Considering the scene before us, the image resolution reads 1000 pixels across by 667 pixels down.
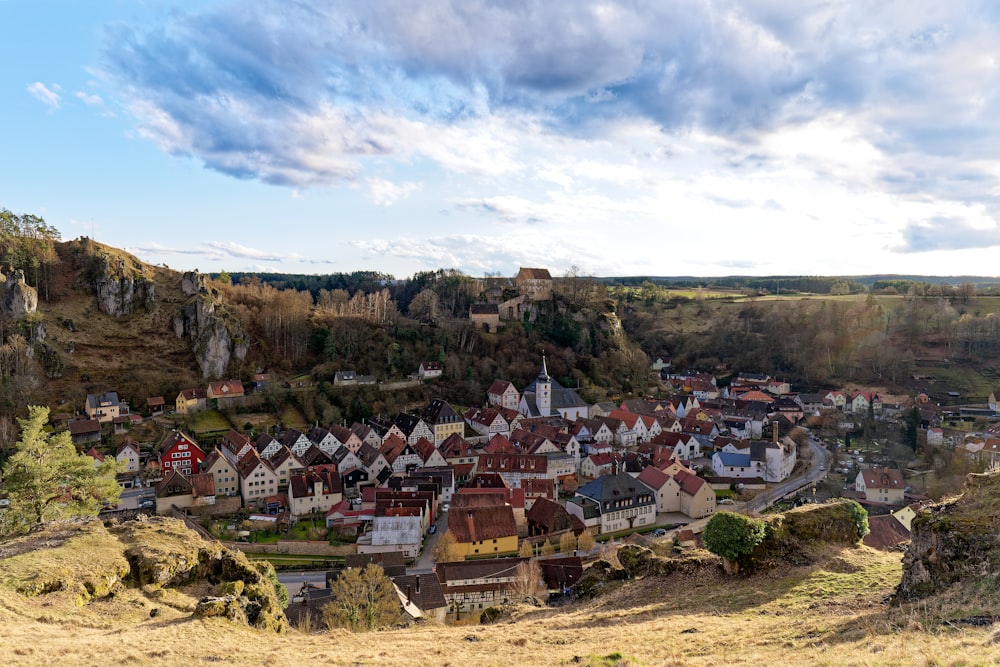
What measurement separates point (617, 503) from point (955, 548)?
31.3m

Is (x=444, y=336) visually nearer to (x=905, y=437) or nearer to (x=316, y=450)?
(x=316, y=450)

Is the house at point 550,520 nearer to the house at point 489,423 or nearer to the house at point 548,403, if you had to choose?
the house at point 489,423

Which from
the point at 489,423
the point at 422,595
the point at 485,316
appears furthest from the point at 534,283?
the point at 422,595

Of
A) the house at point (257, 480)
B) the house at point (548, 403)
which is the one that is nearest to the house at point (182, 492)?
the house at point (257, 480)

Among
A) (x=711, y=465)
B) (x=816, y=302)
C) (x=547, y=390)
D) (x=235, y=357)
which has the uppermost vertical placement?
(x=816, y=302)

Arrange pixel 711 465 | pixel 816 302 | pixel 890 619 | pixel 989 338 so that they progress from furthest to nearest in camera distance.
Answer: pixel 816 302
pixel 989 338
pixel 711 465
pixel 890 619

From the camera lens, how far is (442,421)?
64.1 metres

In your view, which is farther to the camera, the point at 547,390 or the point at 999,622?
the point at 547,390

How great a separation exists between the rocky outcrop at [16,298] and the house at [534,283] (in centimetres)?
7202

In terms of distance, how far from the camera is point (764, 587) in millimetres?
17094

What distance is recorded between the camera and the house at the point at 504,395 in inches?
2990

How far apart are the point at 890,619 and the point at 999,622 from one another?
6.68 feet

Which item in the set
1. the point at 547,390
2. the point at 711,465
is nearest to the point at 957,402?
the point at 711,465

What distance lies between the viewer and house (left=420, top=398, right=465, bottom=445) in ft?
208
